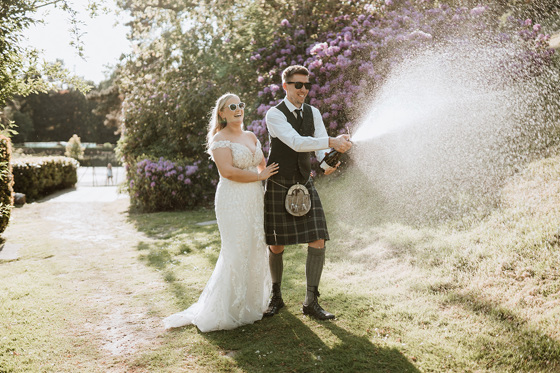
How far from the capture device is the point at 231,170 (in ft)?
12.6

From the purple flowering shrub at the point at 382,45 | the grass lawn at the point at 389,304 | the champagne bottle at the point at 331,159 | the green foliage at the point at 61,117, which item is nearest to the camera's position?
the grass lawn at the point at 389,304

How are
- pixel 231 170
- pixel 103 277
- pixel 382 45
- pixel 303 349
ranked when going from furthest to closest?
pixel 382 45
pixel 103 277
pixel 231 170
pixel 303 349

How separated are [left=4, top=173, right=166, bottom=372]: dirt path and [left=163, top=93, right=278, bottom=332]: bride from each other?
0.67 meters

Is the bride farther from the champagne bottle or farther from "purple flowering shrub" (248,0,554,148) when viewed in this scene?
"purple flowering shrub" (248,0,554,148)

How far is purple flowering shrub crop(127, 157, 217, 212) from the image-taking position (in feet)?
39.7

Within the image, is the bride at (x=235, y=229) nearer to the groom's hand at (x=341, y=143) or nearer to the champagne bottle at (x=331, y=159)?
the champagne bottle at (x=331, y=159)

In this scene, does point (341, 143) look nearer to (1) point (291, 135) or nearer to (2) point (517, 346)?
(1) point (291, 135)

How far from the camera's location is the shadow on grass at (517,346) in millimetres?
3039

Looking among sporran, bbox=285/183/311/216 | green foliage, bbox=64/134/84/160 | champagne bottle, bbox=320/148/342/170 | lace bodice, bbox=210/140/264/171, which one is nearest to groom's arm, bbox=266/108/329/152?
champagne bottle, bbox=320/148/342/170

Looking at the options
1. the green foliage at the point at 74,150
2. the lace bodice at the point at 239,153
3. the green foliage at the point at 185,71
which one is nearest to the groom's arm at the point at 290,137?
the lace bodice at the point at 239,153

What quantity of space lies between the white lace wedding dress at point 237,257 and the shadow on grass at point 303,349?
0.15 metres

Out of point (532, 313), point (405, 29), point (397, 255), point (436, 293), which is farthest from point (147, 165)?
point (532, 313)

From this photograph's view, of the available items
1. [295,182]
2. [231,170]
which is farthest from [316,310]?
[231,170]

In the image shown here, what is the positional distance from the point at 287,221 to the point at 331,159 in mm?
699
